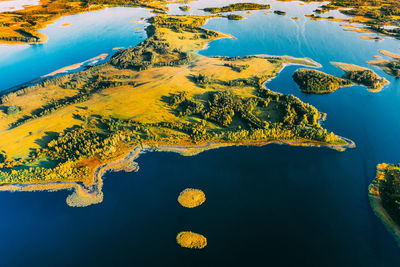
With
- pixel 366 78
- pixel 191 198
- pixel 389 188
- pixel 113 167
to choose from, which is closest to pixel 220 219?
pixel 191 198

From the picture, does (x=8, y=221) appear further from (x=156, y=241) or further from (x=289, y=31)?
(x=289, y=31)

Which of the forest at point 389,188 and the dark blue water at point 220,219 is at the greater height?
the forest at point 389,188

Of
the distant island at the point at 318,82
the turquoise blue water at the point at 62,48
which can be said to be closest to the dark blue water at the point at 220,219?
the distant island at the point at 318,82

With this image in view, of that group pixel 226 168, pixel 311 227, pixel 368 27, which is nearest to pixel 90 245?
pixel 226 168

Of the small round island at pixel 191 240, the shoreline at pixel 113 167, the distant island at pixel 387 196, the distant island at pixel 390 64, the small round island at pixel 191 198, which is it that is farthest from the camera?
the distant island at pixel 390 64

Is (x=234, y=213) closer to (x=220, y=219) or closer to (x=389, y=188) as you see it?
(x=220, y=219)

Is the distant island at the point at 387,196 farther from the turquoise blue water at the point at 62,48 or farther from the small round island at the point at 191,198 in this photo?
the turquoise blue water at the point at 62,48

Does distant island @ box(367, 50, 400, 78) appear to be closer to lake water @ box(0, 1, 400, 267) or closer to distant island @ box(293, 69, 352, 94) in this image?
distant island @ box(293, 69, 352, 94)
